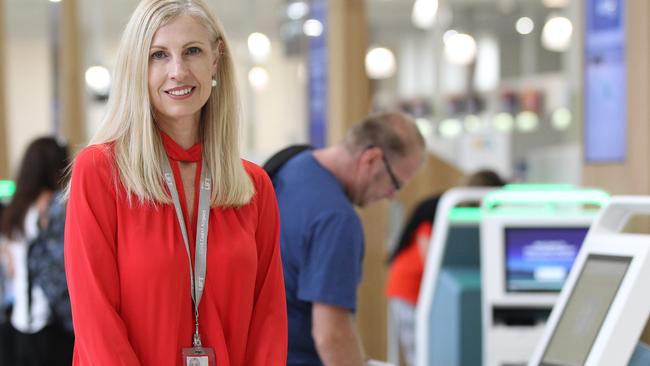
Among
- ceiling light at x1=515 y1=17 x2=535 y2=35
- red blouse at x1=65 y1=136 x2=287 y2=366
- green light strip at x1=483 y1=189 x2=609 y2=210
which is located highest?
ceiling light at x1=515 y1=17 x2=535 y2=35

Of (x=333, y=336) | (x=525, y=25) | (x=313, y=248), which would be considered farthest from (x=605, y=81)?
(x=525, y=25)

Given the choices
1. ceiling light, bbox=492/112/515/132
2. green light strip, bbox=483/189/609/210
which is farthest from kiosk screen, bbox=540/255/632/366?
ceiling light, bbox=492/112/515/132

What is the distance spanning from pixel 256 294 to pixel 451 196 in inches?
116

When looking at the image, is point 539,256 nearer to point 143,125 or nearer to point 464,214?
point 464,214

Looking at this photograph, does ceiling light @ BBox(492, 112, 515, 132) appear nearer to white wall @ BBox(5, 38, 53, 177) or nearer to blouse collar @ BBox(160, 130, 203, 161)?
white wall @ BBox(5, 38, 53, 177)

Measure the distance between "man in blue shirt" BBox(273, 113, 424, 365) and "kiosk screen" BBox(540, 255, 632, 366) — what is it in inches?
22.4

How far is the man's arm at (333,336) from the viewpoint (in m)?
2.97

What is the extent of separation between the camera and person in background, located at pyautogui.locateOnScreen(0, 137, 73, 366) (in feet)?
14.3

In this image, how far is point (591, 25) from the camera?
19.1 feet

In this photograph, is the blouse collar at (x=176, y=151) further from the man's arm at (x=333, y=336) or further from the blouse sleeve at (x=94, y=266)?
the man's arm at (x=333, y=336)

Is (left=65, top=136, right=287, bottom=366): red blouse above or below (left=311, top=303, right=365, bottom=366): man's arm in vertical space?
above

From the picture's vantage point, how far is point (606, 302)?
2.53 meters

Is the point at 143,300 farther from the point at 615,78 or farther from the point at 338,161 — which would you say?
the point at 615,78

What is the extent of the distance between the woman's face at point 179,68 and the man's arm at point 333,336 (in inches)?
39.0
